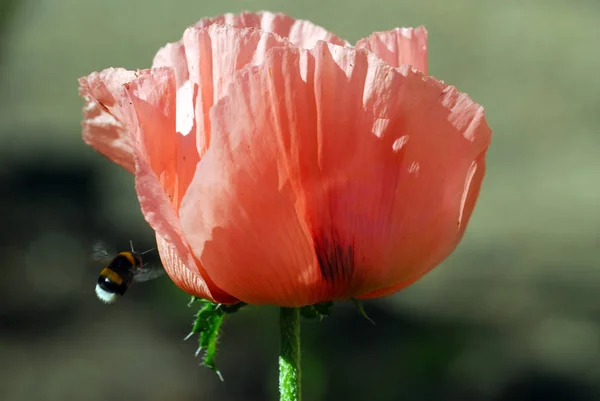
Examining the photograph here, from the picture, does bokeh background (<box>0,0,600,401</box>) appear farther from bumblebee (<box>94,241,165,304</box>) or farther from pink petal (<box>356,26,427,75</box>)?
pink petal (<box>356,26,427,75</box>)

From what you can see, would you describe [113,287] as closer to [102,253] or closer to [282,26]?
[102,253]

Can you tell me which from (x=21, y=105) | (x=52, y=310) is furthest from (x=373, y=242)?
(x=21, y=105)

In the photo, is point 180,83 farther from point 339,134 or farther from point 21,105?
point 21,105

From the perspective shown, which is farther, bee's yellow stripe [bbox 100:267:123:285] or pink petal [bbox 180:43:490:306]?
bee's yellow stripe [bbox 100:267:123:285]

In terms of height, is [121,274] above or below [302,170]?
below


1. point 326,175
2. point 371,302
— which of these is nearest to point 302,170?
point 326,175

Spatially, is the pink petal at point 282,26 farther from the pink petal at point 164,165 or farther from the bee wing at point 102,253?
the bee wing at point 102,253

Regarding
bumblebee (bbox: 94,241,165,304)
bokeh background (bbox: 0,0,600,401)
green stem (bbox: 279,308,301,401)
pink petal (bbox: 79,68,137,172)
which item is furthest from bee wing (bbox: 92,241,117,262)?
bokeh background (bbox: 0,0,600,401)
